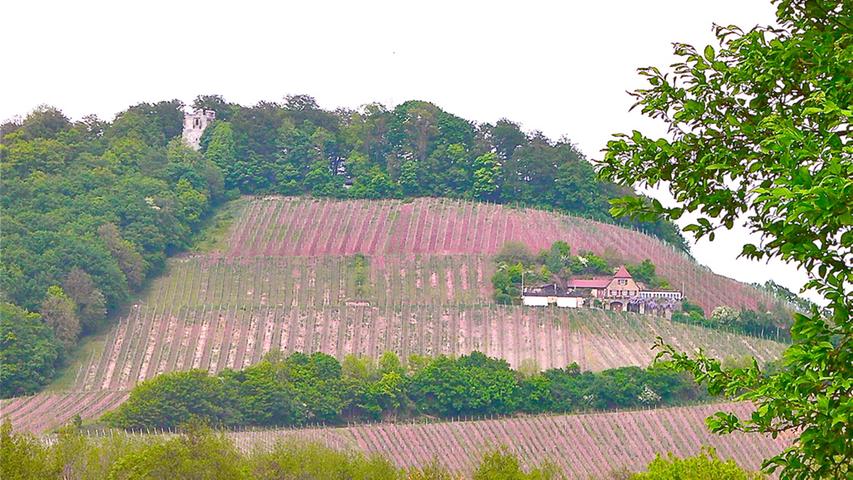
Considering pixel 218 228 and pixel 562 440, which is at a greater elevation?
pixel 218 228

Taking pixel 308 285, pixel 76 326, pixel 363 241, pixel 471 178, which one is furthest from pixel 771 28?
pixel 471 178

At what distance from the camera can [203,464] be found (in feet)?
112

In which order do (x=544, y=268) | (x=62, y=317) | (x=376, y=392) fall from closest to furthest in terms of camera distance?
(x=376, y=392), (x=62, y=317), (x=544, y=268)

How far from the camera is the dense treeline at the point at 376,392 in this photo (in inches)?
2333

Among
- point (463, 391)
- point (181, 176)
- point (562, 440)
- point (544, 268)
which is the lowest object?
point (562, 440)

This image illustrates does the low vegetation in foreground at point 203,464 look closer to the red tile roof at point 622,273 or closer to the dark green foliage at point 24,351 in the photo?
the dark green foliage at point 24,351

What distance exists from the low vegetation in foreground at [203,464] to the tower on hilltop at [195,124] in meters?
65.9

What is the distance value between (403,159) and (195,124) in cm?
1816

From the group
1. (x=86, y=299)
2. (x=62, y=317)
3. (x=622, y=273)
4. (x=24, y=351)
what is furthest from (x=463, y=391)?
(x=86, y=299)

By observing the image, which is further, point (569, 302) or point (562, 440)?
point (569, 302)

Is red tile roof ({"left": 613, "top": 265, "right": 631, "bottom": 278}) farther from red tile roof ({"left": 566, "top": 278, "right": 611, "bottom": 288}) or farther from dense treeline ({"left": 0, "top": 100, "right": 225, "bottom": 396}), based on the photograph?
dense treeline ({"left": 0, "top": 100, "right": 225, "bottom": 396})

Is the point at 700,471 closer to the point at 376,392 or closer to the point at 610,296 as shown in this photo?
the point at 376,392

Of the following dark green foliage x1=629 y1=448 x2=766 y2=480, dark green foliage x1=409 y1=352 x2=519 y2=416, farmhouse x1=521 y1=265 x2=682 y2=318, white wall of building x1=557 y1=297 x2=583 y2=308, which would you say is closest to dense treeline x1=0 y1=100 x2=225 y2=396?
dark green foliage x1=409 y1=352 x2=519 y2=416

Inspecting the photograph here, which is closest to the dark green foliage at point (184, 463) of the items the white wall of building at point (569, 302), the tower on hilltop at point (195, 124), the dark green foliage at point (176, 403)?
the dark green foliage at point (176, 403)
